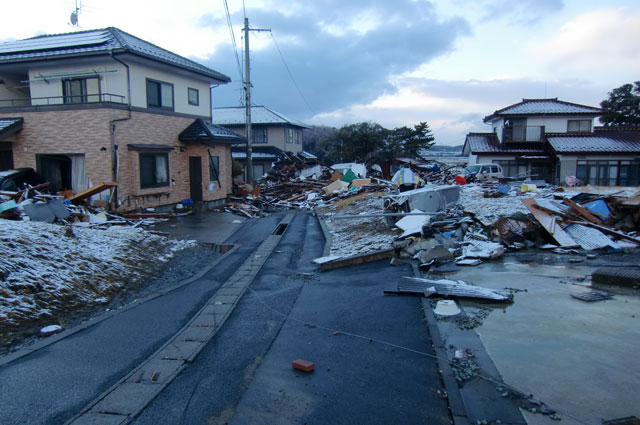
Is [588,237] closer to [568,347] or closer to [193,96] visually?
[568,347]

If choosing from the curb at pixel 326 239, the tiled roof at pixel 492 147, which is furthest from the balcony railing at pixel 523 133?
the curb at pixel 326 239

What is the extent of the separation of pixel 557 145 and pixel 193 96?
27.5 metres

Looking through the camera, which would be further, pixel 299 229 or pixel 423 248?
pixel 299 229

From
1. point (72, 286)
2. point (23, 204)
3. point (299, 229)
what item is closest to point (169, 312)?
point (72, 286)

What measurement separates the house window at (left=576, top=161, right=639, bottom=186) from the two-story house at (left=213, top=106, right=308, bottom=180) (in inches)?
933

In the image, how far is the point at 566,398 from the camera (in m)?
3.97

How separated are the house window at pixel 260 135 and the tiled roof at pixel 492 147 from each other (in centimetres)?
1843

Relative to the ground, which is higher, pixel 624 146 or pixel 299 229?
pixel 624 146

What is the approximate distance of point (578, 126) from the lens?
36094 mm

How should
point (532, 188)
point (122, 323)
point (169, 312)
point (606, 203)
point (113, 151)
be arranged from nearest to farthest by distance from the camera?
point (122, 323)
point (169, 312)
point (606, 203)
point (113, 151)
point (532, 188)

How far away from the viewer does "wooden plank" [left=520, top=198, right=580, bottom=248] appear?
9.95 m

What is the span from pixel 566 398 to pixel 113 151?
1644cm

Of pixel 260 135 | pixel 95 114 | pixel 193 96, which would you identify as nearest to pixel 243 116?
pixel 260 135

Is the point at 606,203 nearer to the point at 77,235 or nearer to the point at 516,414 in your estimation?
the point at 516,414
